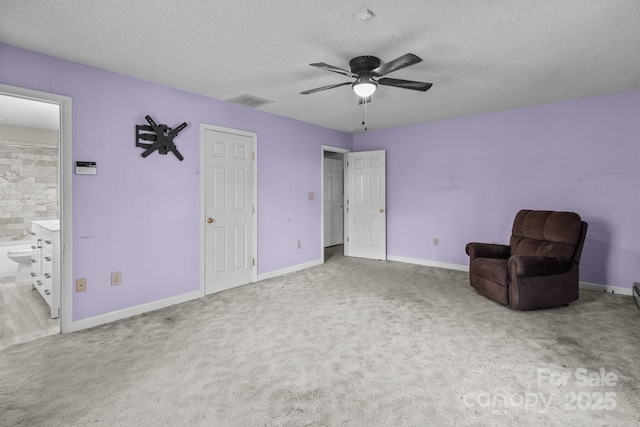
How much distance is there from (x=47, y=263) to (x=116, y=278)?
0.95 metres

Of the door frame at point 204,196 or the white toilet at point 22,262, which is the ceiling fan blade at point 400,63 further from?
the white toilet at point 22,262

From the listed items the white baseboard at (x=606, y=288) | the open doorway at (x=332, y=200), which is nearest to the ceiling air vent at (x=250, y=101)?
the open doorway at (x=332, y=200)

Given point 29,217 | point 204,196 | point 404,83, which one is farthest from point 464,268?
point 29,217

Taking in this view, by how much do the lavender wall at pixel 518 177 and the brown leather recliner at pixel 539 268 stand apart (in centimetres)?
81

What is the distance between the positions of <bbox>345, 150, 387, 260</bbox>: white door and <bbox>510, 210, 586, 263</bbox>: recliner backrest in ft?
7.36

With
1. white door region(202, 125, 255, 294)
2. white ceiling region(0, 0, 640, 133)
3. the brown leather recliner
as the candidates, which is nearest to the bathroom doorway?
white ceiling region(0, 0, 640, 133)

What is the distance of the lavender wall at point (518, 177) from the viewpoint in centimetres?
380

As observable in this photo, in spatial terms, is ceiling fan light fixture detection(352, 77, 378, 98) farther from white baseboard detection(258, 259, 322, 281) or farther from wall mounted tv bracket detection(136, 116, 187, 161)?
white baseboard detection(258, 259, 322, 281)

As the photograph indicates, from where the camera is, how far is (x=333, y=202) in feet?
23.7

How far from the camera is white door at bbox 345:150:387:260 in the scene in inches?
227

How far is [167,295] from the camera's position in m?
3.47

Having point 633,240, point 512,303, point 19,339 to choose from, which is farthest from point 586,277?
point 19,339

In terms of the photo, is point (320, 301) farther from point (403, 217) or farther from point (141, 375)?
point (403, 217)

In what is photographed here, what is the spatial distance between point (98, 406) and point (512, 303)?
11.5ft
